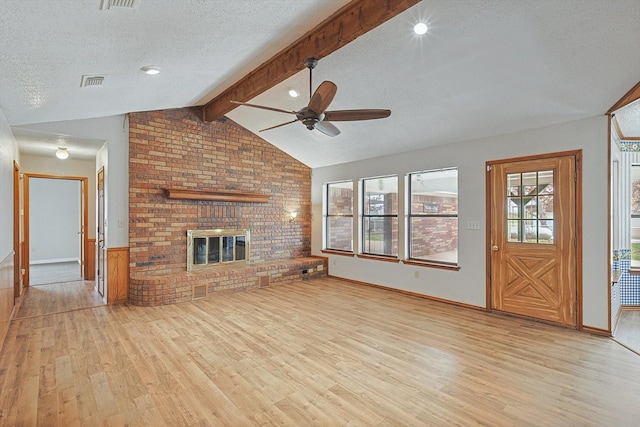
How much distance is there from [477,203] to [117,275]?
5.47 metres

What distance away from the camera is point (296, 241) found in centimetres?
724

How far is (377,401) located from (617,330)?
11.2 feet

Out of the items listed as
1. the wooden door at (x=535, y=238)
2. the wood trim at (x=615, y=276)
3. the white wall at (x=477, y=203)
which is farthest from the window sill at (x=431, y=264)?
the wood trim at (x=615, y=276)

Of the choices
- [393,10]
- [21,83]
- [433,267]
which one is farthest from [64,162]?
[433,267]

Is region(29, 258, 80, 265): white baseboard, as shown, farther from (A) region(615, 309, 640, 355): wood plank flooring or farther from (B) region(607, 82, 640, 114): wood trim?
(B) region(607, 82, 640, 114): wood trim

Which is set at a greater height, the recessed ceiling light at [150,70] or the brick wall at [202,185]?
the recessed ceiling light at [150,70]

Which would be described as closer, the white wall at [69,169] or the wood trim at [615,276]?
the wood trim at [615,276]

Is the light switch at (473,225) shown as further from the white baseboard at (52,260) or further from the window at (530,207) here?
the white baseboard at (52,260)

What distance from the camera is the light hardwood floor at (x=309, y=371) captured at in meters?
2.19

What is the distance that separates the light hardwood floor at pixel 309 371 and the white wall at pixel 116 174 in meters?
1.19

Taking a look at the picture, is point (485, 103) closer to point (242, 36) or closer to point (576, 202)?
point (576, 202)

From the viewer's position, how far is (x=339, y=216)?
7020 millimetres

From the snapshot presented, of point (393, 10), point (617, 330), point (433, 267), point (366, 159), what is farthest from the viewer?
point (366, 159)

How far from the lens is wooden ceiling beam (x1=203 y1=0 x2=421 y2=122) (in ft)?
8.55
